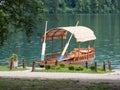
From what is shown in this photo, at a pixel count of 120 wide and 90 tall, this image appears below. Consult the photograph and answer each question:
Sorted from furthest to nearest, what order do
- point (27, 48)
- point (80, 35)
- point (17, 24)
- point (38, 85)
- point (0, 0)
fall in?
point (27, 48) → point (80, 35) → point (38, 85) → point (17, 24) → point (0, 0)

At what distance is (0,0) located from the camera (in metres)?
11.1

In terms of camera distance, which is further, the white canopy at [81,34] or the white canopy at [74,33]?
the white canopy at [74,33]

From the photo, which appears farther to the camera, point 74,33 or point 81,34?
point 81,34

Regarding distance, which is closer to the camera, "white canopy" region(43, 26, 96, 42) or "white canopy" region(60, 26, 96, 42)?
"white canopy" region(60, 26, 96, 42)

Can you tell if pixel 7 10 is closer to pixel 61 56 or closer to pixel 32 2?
pixel 32 2

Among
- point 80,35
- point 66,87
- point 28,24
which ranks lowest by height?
point 66,87

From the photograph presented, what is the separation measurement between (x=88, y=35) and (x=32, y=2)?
85.0 feet

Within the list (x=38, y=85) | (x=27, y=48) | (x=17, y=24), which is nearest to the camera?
(x=17, y=24)

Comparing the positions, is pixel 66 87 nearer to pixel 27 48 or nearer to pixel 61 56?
pixel 61 56

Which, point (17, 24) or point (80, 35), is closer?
point (17, 24)

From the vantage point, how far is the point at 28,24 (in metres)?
11.7

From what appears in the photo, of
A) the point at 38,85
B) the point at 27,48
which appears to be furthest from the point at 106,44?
the point at 38,85

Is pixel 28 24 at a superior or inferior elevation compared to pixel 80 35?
inferior

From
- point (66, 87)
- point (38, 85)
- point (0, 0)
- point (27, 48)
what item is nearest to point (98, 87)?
point (66, 87)
